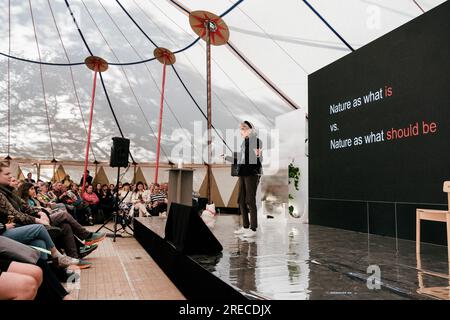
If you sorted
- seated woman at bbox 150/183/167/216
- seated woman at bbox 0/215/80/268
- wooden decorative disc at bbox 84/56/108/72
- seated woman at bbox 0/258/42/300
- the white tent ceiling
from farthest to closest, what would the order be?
1. wooden decorative disc at bbox 84/56/108/72
2. seated woman at bbox 150/183/167/216
3. the white tent ceiling
4. seated woman at bbox 0/215/80/268
5. seated woman at bbox 0/258/42/300

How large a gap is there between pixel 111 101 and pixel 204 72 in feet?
11.4

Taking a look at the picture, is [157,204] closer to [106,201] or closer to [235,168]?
[106,201]

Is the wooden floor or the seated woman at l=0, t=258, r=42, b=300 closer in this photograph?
the seated woman at l=0, t=258, r=42, b=300

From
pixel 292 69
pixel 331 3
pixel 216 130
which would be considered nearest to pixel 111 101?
pixel 216 130

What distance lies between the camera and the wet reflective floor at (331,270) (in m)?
1.47

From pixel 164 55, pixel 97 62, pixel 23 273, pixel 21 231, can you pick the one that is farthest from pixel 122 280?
pixel 97 62

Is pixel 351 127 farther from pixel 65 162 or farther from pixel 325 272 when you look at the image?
pixel 65 162

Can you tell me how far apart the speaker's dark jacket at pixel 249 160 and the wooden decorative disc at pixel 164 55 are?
551 centimetres

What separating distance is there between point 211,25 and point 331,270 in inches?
Answer: 228

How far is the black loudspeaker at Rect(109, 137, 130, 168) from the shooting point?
4.73 m

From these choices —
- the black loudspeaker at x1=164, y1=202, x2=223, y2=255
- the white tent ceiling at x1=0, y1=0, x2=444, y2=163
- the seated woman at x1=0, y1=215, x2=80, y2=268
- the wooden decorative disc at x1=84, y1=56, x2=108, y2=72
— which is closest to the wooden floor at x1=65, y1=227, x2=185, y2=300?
the black loudspeaker at x1=164, y1=202, x2=223, y2=255

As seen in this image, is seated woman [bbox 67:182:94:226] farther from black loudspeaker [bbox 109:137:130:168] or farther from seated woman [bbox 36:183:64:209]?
black loudspeaker [bbox 109:137:130:168]

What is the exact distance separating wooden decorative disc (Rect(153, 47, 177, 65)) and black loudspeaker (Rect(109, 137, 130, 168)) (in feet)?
12.9
